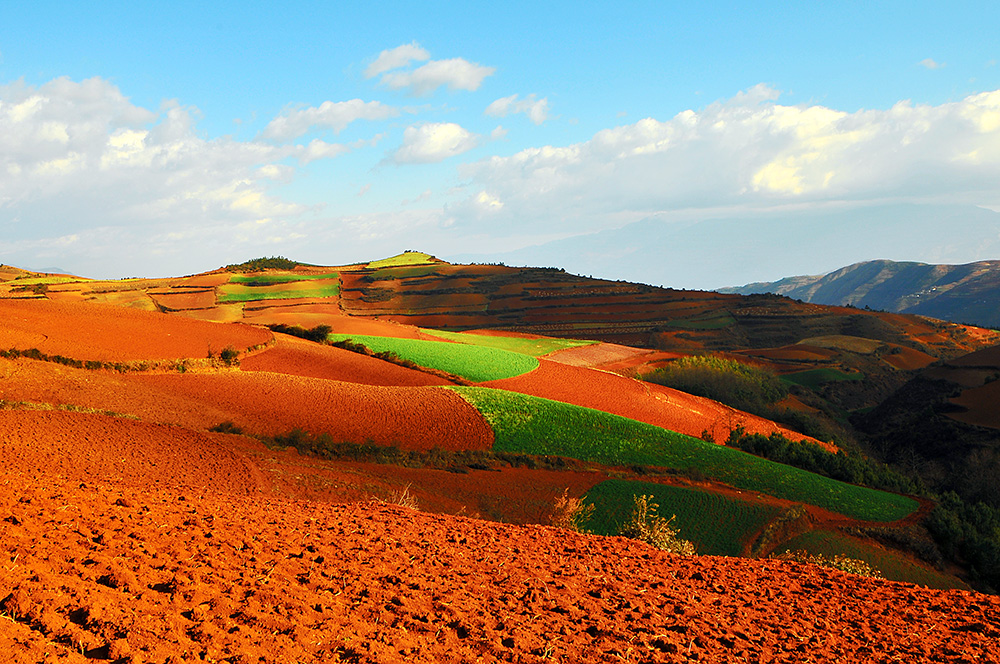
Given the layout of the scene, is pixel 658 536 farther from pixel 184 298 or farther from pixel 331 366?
pixel 184 298

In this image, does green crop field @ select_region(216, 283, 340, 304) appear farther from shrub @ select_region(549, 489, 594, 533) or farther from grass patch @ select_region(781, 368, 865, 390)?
shrub @ select_region(549, 489, 594, 533)

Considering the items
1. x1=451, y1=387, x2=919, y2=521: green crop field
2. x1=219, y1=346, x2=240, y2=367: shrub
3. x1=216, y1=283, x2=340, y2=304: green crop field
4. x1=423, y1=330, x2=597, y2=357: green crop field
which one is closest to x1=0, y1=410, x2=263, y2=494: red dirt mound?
x1=451, y1=387, x2=919, y2=521: green crop field

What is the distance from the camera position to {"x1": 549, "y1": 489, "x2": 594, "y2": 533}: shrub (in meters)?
19.8

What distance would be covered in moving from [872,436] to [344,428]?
140ft

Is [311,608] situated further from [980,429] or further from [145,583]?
[980,429]

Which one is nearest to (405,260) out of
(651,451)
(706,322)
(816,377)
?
(706,322)

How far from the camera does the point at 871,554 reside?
21.2 meters

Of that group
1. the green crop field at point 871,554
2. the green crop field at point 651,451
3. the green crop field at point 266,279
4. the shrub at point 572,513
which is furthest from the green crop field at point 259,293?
the green crop field at point 871,554

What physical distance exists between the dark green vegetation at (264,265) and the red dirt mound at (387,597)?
113750 mm

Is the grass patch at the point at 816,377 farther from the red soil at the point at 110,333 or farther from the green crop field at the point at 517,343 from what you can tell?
the red soil at the point at 110,333

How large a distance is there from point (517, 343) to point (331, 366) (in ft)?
114

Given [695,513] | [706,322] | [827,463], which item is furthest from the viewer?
[706,322]

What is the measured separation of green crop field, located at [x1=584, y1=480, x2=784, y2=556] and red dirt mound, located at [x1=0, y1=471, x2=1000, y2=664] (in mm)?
7422

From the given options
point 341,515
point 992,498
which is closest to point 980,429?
point 992,498
